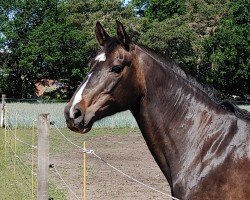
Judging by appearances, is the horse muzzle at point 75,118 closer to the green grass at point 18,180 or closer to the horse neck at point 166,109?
the horse neck at point 166,109

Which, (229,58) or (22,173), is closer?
(22,173)

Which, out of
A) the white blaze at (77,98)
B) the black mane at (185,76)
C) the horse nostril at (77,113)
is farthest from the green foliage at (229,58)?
the horse nostril at (77,113)

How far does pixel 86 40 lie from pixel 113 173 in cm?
3593

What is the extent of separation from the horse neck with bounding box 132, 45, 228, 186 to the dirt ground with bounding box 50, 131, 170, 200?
572 cm

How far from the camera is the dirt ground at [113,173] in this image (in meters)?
9.61

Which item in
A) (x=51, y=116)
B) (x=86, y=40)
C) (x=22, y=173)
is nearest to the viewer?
(x=22, y=173)

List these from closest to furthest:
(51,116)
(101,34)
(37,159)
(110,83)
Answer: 1. (110,83)
2. (101,34)
3. (37,159)
4. (51,116)

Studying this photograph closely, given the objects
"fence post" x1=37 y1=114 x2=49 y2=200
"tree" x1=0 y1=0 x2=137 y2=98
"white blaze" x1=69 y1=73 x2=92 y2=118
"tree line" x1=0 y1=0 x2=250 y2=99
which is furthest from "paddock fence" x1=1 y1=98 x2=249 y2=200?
"tree" x1=0 y1=0 x2=137 y2=98

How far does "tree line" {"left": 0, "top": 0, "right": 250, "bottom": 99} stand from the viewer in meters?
45.3

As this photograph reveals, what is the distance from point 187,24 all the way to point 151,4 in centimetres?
1336

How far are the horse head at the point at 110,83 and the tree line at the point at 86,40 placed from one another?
40.4m

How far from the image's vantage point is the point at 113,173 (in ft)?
39.0

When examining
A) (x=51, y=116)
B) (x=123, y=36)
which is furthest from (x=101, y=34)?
(x=51, y=116)

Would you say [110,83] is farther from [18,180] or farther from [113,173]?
[113,173]
